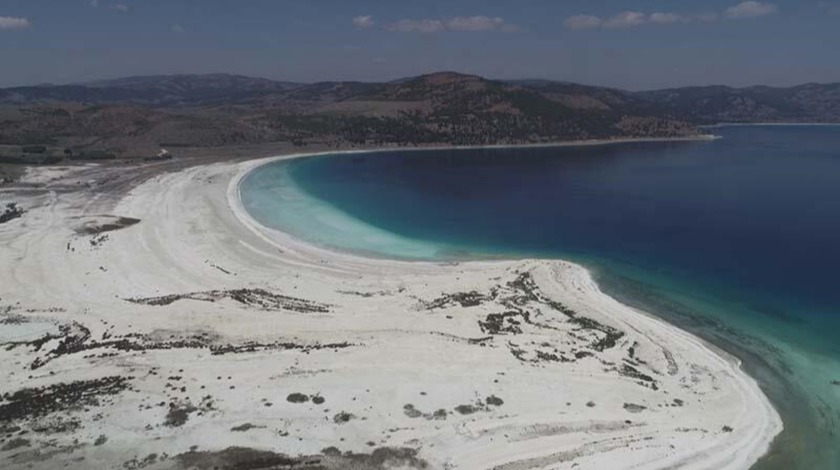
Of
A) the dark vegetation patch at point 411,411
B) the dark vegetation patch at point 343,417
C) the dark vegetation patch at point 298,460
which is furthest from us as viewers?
the dark vegetation patch at point 411,411

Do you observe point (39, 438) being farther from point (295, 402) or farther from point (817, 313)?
point (817, 313)

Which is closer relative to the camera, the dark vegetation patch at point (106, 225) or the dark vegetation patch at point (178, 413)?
the dark vegetation patch at point (178, 413)

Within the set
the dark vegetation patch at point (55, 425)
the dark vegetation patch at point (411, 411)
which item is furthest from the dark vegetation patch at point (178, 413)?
the dark vegetation patch at point (411, 411)

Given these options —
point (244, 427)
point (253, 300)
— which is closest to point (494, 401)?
point (244, 427)

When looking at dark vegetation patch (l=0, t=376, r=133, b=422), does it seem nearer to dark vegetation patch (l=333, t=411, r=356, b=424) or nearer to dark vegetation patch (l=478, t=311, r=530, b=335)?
dark vegetation patch (l=333, t=411, r=356, b=424)

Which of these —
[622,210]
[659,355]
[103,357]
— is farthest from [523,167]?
[103,357]

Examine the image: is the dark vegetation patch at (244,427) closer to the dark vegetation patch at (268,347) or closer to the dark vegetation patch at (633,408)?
the dark vegetation patch at (268,347)

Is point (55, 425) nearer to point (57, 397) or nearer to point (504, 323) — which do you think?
point (57, 397)

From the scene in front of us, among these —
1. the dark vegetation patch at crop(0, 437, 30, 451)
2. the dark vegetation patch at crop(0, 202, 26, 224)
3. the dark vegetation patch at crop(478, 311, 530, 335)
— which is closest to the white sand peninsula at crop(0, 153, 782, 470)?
the dark vegetation patch at crop(0, 437, 30, 451)
